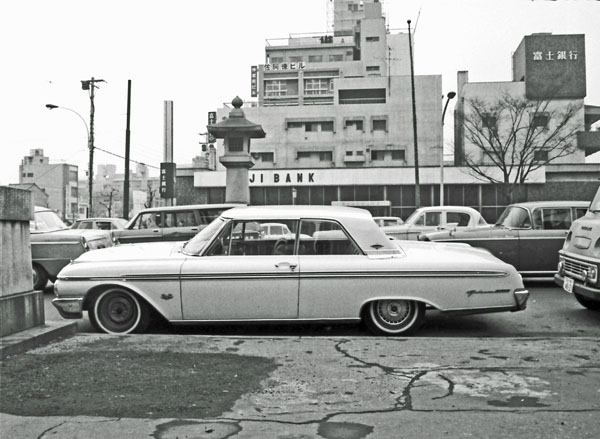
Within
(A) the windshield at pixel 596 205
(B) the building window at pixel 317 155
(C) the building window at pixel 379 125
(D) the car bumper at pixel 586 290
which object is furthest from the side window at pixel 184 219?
(C) the building window at pixel 379 125

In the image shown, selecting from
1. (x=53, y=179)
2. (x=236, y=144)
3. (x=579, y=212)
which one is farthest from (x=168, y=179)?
(x=53, y=179)

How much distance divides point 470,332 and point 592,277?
1.66 m

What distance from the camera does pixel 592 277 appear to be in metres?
7.41

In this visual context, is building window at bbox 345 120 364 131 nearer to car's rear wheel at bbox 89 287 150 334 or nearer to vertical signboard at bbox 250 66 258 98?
vertical signboard at bbox 250 66 258 98

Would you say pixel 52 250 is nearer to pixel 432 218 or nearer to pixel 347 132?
pixel 432 218

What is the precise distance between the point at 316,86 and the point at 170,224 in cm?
7448

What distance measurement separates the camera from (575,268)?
788 cm

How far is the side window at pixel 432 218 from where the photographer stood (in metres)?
14.1

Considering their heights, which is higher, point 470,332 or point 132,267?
point 132,267

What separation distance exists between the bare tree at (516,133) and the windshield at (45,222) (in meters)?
30.1

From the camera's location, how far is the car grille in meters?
7.58

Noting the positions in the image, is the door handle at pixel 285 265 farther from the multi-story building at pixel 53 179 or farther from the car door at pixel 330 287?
the multi-story building at pixel 53 179

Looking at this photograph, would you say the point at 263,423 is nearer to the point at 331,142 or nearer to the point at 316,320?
the point at 316,320

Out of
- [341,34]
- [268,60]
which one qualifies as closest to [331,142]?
[268,60]
